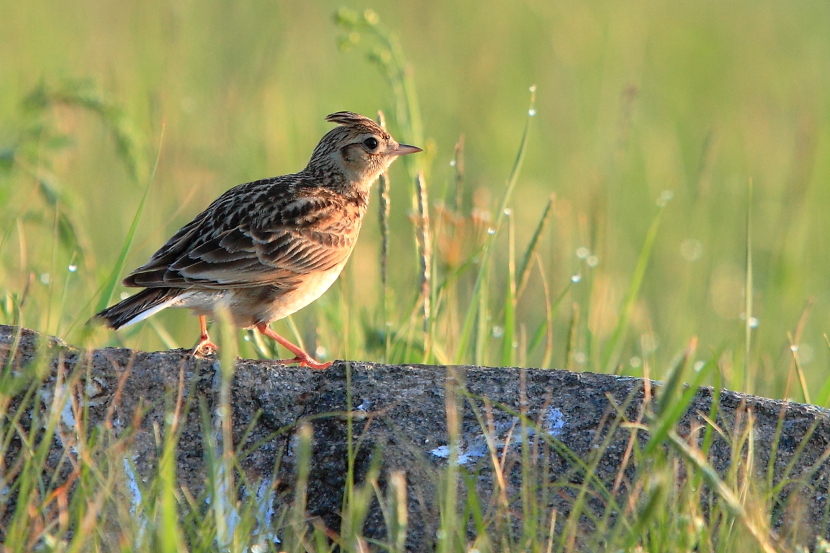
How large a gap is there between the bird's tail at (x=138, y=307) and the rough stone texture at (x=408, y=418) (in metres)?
0.68

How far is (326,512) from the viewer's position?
3834mm

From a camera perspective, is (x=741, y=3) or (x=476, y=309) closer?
(x=476, y=309)

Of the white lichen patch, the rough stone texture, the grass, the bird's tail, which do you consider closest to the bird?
the bird's tail

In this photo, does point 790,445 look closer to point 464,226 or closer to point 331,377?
point 331,377

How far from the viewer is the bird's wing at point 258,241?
5.56 m

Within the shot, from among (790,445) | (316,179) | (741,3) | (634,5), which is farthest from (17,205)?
(741,3)

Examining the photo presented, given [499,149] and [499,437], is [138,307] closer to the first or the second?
[499,437]

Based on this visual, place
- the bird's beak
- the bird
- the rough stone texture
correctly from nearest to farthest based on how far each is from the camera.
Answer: the rough stone texture
the bird
the bird's beak

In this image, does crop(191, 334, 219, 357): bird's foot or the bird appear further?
the bird

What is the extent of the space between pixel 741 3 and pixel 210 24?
10.2 m

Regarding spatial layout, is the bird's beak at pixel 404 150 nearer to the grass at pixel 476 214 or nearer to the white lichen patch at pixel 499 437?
the grass at pixel 476 214

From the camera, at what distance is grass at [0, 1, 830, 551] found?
354 centimetres

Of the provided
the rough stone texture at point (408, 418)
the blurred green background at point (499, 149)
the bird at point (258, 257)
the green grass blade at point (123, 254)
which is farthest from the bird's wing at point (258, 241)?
the rough stone texture at point (408, 418)

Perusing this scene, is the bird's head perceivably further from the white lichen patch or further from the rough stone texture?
the white lichen patch
